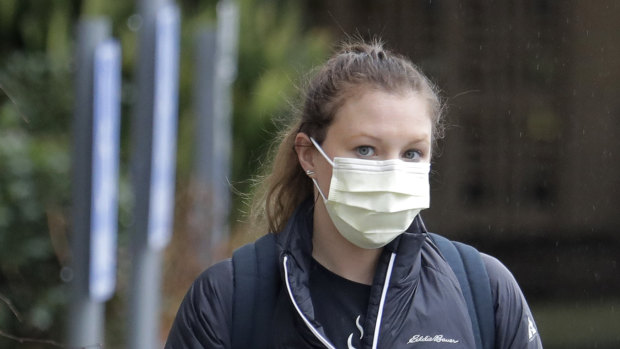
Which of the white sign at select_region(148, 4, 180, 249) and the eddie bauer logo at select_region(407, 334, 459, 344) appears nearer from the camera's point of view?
the eddie bauer logo at select_region(407, 334, 459, 344)

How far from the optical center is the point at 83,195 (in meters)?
5.58

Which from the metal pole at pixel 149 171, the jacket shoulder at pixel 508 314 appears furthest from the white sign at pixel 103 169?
the jacket shoulder at pixel 508 314

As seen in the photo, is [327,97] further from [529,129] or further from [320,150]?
[529,129]

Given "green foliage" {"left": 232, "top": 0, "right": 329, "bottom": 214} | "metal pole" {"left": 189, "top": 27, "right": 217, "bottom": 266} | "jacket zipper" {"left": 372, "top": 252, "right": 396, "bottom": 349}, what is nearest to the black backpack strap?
"jacket zipper" {"left": 372, "top": 252, "right": 396, "bottom": 349}

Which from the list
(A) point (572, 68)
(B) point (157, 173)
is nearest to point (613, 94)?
(A) point (572, 68)

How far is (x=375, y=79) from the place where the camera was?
8.23 ft

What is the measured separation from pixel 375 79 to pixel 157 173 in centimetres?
415

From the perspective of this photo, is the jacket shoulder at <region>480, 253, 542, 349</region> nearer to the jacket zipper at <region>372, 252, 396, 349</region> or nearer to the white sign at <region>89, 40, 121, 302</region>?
the jacket zipper at <region>372, 252, 396, 349</region>

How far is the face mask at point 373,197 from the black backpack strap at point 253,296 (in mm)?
195

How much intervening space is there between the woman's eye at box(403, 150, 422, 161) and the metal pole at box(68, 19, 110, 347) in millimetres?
3275

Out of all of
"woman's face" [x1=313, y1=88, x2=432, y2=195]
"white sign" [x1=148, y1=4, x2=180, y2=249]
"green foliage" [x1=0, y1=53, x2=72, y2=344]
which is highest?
"woman's face" [x1=313, y1=88, x2=432, y2=195]

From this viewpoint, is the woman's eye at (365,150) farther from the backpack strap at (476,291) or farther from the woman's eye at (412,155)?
the backpack strap at (476,291)

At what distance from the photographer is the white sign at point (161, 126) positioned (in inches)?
254

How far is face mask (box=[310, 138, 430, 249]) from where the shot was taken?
2.47 meters
